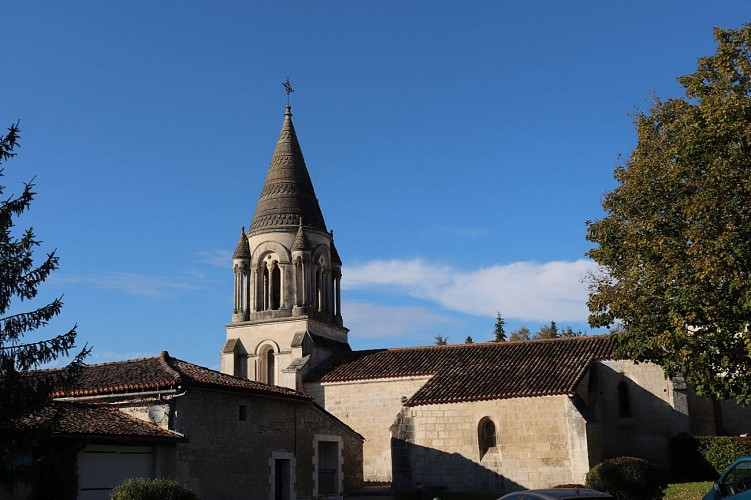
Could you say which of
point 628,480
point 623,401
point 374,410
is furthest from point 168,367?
point 623,401

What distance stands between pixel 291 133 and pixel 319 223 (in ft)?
19.9

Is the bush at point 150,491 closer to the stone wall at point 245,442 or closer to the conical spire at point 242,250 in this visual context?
the stone wall at point 245,442

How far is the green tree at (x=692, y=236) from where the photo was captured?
59.2ft

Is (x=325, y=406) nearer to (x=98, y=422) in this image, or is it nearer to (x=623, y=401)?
(x=623, y=401)

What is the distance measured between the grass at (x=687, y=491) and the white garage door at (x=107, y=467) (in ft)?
48.6

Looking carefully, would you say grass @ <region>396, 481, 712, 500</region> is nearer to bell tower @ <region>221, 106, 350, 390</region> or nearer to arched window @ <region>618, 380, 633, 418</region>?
arched window @ <region>618, 380, 633, 418</region>

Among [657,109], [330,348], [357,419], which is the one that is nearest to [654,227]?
[657,109]

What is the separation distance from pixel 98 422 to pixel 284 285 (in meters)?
20.9

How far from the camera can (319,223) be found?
42.7 meters

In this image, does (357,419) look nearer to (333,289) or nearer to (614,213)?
(333,289)

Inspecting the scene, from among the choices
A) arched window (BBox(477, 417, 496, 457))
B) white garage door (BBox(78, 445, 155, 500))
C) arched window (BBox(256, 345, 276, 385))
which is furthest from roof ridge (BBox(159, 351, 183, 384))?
arched window (BBox(256, 345, 276, 385))

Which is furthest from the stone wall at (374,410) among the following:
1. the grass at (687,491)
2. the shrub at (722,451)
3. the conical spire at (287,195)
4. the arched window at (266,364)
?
the grass at (687,491)

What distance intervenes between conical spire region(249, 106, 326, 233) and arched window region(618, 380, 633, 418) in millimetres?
18060

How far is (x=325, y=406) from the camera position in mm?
36188
